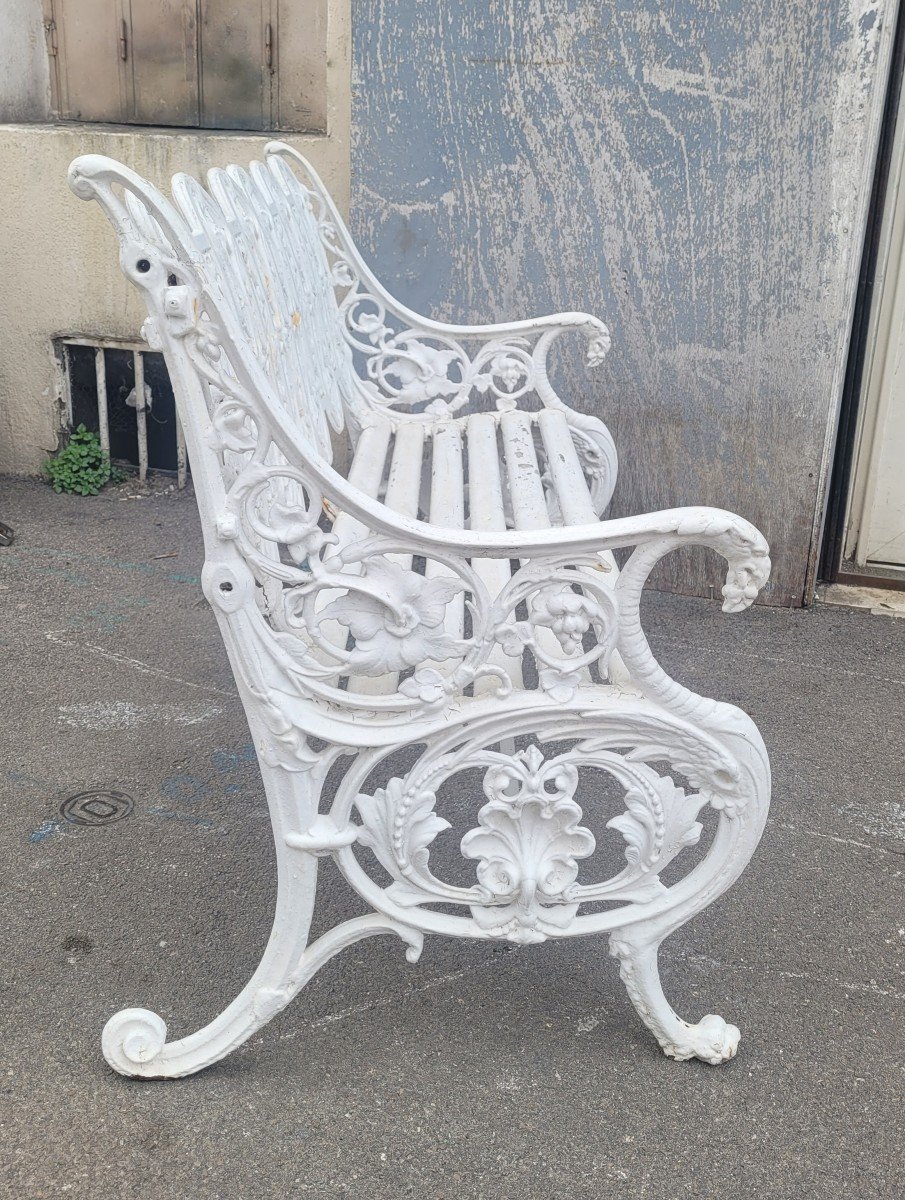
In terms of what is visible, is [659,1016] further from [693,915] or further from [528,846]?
[528,846]

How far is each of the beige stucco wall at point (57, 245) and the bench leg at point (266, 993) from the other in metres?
3.22

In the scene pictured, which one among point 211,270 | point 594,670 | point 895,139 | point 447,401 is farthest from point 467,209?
point 211,270

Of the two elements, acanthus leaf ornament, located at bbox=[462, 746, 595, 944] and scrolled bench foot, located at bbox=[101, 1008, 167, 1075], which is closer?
acanthus leaf ornament, located at bbox=[462, 746, 595, 944]

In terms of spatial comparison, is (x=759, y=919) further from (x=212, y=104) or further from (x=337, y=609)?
(x=212, y=104)

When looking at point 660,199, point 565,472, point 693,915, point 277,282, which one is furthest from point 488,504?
point 660,199

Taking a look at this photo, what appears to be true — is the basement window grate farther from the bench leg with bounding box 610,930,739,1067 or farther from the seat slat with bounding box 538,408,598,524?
the bench leg with bounding box 610,930,739,1067

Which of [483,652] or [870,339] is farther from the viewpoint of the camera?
[870,339]

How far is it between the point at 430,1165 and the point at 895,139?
3.34 meters

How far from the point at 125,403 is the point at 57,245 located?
2.31 ft

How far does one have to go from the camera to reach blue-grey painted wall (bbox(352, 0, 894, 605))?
362cm

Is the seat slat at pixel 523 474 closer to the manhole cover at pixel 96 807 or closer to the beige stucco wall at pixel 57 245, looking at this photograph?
the manhole cover at pixel 96 807

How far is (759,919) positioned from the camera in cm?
250

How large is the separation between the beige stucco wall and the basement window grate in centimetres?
8

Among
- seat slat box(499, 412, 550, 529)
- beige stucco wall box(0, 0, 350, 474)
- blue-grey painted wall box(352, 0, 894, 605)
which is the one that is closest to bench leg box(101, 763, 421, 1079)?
seat slat box(499, 412, 550, 529)
